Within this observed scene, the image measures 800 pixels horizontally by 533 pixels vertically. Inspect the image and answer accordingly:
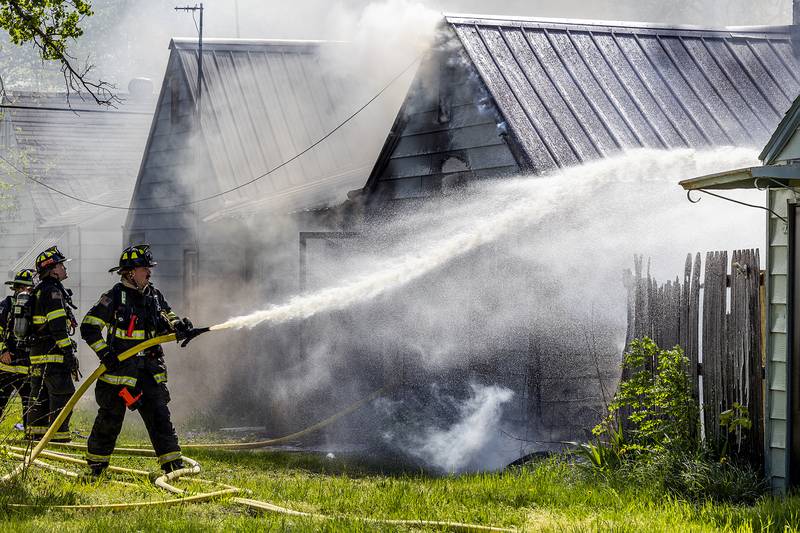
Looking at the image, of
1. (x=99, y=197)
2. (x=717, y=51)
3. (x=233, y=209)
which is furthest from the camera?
(x=99, y=197)

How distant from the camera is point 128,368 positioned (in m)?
8.29

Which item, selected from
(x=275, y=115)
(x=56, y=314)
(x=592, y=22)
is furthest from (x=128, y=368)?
(x=275, y=115)

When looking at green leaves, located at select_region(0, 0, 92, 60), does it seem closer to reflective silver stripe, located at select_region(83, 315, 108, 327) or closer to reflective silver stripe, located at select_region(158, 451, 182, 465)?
reflective silver stripe, located at select_region(83, 315, 108, 327)

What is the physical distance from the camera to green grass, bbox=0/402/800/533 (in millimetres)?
6020

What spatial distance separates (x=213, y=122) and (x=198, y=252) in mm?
2432

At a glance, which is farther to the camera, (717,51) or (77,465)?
(717,51)

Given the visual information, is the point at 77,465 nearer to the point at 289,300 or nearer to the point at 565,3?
the point at 289,300

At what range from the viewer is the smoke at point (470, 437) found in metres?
9.69

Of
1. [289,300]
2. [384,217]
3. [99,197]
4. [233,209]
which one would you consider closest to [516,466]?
[384,217]

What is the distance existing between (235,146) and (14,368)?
7.26 metres

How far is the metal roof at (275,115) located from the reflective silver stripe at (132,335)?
291 inches

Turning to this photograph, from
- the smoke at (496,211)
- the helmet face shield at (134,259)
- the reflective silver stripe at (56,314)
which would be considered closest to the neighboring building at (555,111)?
the smoke at (496,211)

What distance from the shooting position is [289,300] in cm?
1401

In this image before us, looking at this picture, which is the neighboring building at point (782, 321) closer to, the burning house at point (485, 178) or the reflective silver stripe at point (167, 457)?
the burning house at point (485, 178)
